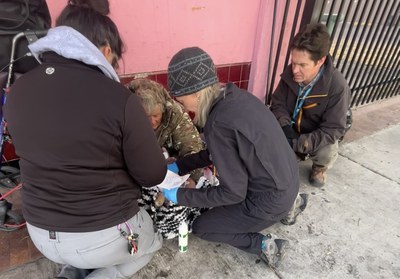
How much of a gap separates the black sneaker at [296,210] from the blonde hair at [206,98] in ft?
3.81

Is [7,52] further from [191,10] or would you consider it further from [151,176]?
[191,10]

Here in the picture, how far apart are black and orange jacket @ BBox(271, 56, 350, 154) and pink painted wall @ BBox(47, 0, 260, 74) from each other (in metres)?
0.85

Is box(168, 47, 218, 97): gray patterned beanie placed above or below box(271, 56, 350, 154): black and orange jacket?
above

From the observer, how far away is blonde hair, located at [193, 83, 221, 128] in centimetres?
149

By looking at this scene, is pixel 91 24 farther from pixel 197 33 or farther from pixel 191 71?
pixel 197 33

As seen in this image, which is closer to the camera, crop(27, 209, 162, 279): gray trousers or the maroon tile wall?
crop(27, 209, 162, 279): gray trousers

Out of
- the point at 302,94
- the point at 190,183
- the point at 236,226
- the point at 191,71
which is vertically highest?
the point at 191,71

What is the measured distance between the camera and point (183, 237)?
6.38 ft

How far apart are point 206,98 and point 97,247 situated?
94cm

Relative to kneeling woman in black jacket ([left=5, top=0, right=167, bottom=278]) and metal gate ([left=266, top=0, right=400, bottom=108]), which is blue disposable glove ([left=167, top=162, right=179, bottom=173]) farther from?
metal gate ([left=266, top=0, right=400, bottom=108])

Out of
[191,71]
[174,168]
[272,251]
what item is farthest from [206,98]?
[272,251]

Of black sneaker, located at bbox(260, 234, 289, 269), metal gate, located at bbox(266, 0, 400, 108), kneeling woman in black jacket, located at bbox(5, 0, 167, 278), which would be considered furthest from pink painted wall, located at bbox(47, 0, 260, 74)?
black sneaker, located at bbox(260, 234, 289, 269)

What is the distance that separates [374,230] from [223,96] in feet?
5.76

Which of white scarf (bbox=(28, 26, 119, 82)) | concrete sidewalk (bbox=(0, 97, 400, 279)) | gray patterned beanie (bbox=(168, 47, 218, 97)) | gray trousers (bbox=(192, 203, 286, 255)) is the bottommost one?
concrete sidewalk (bbox=(0, 97, 400, 279))
